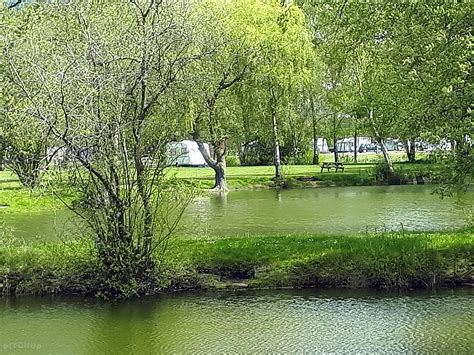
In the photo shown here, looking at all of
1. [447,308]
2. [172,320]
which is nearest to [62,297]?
[172,320]

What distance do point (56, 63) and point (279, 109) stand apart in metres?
24.2

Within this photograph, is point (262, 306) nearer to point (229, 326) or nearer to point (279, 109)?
point (229, 326)

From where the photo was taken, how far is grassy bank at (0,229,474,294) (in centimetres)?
1107

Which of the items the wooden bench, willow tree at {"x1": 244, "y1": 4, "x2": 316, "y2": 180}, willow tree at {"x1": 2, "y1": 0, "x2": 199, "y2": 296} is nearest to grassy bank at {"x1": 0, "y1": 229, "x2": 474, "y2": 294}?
willow tree at {"x1": 2, "y1": 0, "x2": 199, "y2": 296}

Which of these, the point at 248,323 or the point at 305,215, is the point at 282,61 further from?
the point at 248,323

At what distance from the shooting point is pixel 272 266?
1151cm

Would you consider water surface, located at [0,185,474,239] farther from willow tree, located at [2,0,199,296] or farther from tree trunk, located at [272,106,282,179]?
tree trunk, located at [272,106,282,179]

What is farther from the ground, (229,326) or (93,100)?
(93,100)

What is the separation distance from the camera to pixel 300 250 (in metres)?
11.8

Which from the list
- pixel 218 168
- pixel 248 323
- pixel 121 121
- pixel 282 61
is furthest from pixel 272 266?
pixel 282 61

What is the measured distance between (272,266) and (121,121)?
11.5 ft

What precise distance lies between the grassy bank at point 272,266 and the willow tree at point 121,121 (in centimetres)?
56

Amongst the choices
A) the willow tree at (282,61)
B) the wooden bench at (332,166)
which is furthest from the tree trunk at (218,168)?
the wooden bench at (332,166)

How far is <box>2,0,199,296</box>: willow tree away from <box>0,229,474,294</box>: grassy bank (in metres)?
0.56
